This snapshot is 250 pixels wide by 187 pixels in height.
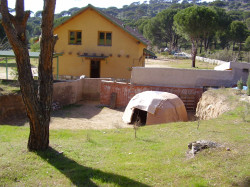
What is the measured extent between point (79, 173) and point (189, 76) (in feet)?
42.2

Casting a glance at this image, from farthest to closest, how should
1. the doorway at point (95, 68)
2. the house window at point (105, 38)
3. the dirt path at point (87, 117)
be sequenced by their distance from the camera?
the doorway at point (95, 68), the house window at point (105, 38), the dirt path at point (87, 117)

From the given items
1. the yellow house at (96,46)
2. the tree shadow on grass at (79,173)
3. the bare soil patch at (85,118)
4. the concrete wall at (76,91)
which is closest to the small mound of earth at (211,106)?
the bare soil patch at (85,118)

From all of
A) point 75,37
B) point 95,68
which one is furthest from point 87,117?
point 75,37

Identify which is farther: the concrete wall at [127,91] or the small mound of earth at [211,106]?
the concrete wall at [127,91]

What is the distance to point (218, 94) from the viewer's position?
1479 cm

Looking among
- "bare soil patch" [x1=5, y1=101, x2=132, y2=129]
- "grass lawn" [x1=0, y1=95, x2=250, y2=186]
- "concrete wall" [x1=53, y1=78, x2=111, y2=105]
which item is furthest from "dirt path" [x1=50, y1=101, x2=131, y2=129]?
"grass lawn" [x1=0, y1=95, x2=250, y2=186]

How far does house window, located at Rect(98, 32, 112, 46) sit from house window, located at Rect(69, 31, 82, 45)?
1735mm

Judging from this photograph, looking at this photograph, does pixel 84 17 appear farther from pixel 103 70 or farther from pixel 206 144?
pixel 206 144

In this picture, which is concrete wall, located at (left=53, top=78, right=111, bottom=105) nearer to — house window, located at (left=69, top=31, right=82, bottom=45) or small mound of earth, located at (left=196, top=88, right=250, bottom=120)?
house window, located at (left=69, top=31, right=82, bottom=45)

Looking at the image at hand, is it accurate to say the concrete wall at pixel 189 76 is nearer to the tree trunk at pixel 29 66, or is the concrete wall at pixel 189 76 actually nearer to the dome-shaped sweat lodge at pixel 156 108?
the dome-shaped sweat lodge at pixel 156 108

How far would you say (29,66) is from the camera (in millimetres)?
6438

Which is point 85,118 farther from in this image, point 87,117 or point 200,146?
point 200,146

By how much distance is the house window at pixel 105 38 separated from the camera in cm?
2412

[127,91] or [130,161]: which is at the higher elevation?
[127,91]
